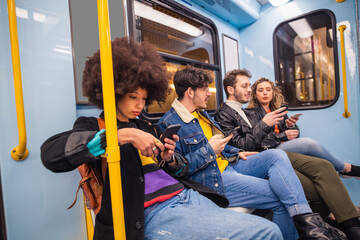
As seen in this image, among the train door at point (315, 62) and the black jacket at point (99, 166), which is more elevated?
the train door at point (315, 62)

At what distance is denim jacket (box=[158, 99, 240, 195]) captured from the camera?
1.58 m

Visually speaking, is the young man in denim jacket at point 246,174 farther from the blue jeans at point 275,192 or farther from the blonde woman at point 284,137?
the blonde woman at point 284,137

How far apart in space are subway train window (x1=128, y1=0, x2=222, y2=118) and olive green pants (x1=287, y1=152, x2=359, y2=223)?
1.42 m

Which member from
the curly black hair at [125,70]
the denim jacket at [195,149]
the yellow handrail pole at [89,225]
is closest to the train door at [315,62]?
the denim jacket at [195,149]

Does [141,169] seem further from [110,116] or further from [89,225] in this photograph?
[89,225]

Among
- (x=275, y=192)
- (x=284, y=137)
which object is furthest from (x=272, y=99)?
(x=275, y=192)

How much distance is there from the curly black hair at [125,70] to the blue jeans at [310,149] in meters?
1.71

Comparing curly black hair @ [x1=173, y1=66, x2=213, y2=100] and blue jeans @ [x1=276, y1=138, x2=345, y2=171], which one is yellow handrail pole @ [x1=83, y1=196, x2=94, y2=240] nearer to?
curly black hair @ [x1=173, y1=66, x2=213, y2=100]

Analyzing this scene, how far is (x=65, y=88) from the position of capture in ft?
4.41

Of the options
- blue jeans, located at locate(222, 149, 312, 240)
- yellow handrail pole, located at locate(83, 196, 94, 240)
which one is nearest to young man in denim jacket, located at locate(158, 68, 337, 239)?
blue jeans, located at locate(222, 149, 312, 240)

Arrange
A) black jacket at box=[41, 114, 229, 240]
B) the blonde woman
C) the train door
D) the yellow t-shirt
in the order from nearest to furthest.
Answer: black jacket at box=[41, 114, 229, 240]
the yellow t-shirt
the blonde woman
the train door

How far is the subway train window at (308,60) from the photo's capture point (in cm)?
286

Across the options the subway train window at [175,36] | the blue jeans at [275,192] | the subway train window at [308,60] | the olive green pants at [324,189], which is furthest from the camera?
the subway train window at [308,60]

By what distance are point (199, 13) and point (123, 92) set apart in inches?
81.2
